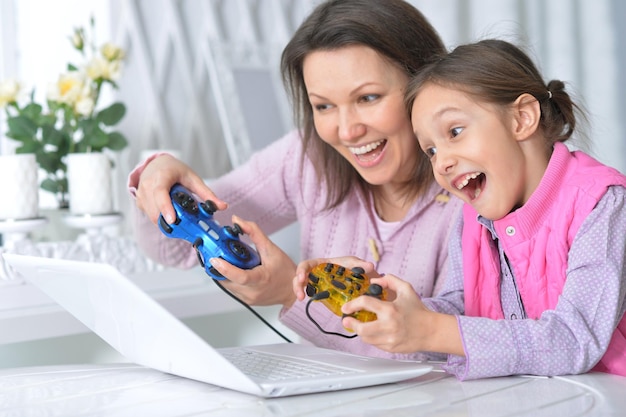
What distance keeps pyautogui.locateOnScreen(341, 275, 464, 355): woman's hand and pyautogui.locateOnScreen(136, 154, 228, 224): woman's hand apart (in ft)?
1.07

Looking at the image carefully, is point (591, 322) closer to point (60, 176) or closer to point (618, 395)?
point (618, 395)

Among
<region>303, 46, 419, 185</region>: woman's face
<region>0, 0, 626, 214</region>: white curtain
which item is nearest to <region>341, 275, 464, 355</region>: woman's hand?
<region>303, 46, 419, 185</region>: woman's face

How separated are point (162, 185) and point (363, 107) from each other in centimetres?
29

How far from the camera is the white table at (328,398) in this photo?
0.73 metres

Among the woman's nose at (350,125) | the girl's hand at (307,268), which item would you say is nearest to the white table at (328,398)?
the girl's hand at (307,268)

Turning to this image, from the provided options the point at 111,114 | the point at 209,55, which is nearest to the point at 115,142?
the point at 111,114

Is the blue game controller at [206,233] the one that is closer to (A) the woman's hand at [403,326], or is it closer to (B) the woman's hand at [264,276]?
(B) the woman's hand at [264,276]

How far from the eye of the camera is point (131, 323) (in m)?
0.82

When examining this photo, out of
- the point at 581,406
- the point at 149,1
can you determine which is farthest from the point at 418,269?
the point at 149,1

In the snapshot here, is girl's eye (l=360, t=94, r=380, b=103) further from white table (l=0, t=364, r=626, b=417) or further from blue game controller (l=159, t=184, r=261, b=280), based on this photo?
white table (l=0, t=364, r=626, b=417)

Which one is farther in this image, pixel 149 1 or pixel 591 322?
pixel 149 1

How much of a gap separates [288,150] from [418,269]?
1.04 feet

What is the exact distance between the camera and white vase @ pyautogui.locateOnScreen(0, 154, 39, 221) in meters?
1.44

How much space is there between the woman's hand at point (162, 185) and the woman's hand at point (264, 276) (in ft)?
0.21
